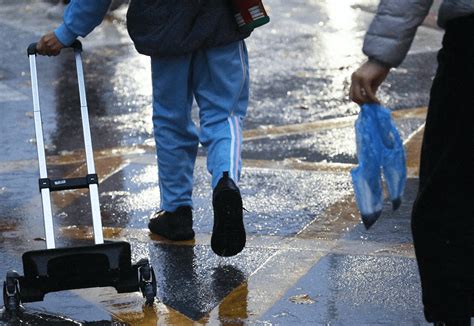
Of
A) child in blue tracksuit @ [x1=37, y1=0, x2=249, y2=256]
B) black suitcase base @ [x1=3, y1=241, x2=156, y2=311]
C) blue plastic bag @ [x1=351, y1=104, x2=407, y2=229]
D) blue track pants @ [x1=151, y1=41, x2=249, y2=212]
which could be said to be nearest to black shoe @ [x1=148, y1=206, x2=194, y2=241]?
child in blue tracksuit @ [x1=37, y1=0, x2=249, y2=256]

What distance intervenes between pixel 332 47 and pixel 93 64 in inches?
81.6

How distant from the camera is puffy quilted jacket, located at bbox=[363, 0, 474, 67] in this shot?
386cm

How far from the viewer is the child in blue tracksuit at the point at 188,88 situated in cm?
525

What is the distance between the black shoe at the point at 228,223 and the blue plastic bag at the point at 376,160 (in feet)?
3.15

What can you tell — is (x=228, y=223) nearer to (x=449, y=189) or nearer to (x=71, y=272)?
(x=71, y=272)

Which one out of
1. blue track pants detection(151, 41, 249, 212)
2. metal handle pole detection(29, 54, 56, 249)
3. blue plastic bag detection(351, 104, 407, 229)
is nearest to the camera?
blue plastic bag detection(351, 104, 407, 229)

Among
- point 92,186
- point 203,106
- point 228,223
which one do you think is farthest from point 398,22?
point 203,106

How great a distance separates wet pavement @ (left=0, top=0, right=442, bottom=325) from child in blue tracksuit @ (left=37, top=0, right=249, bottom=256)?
0.73ft

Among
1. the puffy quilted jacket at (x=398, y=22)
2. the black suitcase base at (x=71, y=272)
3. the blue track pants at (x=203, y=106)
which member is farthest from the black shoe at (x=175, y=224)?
the puffy quilted jacket at (x=398, y=22)

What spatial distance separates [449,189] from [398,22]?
59cm

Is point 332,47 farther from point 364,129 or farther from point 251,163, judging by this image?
point 364,129

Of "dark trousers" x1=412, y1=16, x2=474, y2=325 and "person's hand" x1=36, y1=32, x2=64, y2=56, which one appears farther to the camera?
"person's hand" x1=36, y1=32, x2=64, y2=56

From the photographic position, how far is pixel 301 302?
4863 mm

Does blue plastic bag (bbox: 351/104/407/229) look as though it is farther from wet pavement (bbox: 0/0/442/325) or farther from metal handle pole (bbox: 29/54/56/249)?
metal handle pole (bbox: 29/54/56/249)
